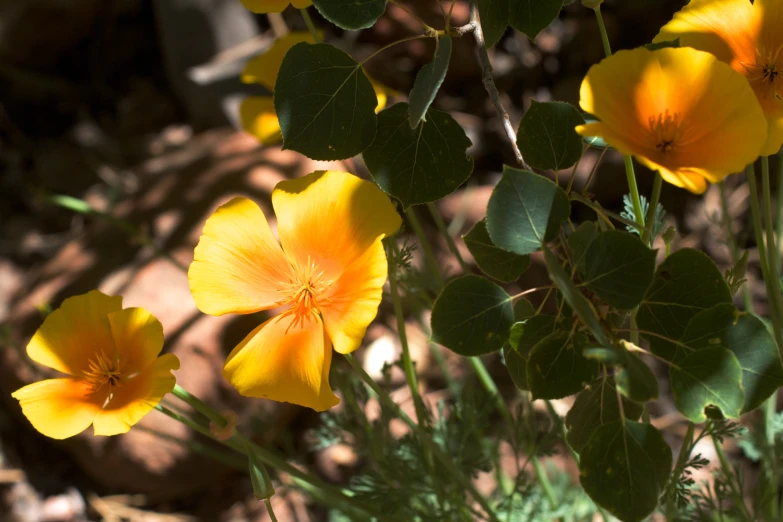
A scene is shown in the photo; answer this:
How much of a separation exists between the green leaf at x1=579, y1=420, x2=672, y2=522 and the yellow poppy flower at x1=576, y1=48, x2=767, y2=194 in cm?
19

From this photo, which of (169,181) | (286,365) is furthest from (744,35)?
(169,181)

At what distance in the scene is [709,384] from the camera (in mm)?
505

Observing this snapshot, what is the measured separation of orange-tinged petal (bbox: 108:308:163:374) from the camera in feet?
2.28

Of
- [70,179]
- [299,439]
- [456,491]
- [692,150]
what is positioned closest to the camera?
[692,150]

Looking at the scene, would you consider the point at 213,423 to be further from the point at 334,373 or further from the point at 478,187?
the point at 478,187

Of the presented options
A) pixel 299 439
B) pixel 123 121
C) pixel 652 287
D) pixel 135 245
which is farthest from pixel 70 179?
pixel 652 287

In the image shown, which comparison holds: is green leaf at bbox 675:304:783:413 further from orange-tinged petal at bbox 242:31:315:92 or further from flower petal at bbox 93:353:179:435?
orange-tinged petal at bbox 242:31:315:92

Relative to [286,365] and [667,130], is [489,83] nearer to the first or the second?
[667,130]

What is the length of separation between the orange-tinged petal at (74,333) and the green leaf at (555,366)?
43 cm

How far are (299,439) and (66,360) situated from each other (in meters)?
1.10

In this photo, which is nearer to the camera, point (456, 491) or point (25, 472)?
point (456, 491)

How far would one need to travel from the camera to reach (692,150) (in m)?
0.55

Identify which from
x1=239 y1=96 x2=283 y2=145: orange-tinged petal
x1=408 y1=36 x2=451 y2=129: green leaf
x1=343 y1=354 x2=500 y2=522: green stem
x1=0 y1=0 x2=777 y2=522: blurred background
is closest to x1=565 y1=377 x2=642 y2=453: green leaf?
x1=343 y1=354 x2=500 y2=522: green stem

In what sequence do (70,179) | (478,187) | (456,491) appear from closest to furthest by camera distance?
(456,491)
(478,187)
(70,179)
